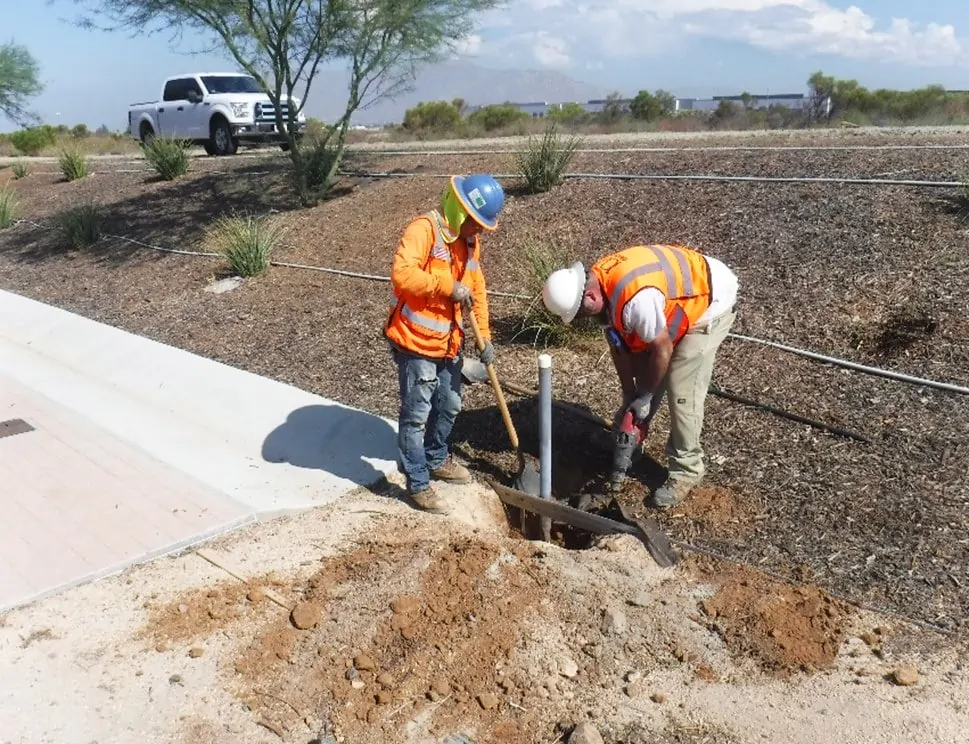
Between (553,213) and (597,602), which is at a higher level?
(553,213)

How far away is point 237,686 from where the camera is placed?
12.0 feet

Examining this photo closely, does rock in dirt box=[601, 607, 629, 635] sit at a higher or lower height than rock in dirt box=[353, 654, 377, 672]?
higher

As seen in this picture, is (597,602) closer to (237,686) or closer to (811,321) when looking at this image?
(237,686)

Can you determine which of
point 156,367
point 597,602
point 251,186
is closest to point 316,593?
point 597,602

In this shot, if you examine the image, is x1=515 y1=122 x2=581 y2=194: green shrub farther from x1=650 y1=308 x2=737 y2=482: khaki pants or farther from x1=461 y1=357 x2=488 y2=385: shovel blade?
x1=650 y1=308 x2=737 y2=482: khaki pants

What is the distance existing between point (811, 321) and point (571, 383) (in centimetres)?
187

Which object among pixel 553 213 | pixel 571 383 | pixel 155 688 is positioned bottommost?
pixel 155 688

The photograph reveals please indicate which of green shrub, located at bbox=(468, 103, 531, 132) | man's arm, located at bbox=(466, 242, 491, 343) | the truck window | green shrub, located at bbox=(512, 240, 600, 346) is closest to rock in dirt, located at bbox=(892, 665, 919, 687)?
man's arm, located at bbox=(466, 242, 491, 343)

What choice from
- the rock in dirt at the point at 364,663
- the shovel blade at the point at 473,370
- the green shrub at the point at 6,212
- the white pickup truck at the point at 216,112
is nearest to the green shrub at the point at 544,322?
the shovel blade at the point at 473,370

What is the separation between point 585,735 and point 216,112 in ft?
63.4

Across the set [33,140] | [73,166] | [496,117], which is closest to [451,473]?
[73,166]

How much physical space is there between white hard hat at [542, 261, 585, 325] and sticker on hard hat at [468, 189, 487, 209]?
1.63ft

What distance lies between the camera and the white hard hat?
14.0 ft

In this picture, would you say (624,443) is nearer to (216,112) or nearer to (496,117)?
(216,112)
